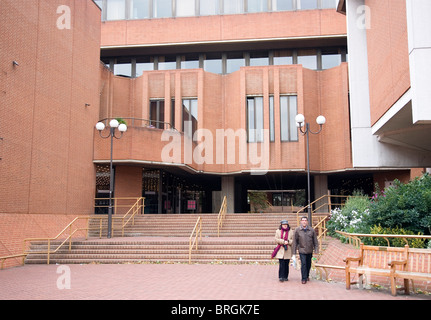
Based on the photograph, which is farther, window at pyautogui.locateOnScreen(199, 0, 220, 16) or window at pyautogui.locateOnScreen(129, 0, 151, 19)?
window at pyautogui.locateOnScreen(129, 0, 151, 19)

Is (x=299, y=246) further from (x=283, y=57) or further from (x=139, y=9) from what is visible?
(x=139, y=9)

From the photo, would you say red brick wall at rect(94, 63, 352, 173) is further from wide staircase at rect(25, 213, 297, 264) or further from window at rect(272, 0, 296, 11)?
wide staircase at rect(25, 213, 297, 264)

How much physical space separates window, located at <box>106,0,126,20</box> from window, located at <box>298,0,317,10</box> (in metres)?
12.7

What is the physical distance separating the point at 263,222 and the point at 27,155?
36.3 ft

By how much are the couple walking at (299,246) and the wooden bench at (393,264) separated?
1.05 m

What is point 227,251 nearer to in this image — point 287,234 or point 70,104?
point 287,234

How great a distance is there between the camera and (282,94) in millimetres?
27719

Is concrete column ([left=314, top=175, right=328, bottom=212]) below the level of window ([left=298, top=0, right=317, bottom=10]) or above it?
below

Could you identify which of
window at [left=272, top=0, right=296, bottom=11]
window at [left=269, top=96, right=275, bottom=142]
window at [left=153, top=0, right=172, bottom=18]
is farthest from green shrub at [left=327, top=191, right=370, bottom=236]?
window at [left=153, top=0, right=172, bottom=18]

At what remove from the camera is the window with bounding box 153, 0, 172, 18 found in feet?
101

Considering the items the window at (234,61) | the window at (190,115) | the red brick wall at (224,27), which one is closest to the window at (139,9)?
the red brick wall at (224,27)

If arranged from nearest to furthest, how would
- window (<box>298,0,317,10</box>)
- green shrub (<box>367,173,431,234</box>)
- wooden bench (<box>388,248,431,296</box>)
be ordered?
wooden bench (<box>388,248,431,296</box>)
green shrub (<box>367,173,431,234</box>)
window (<box>298,0,317,10</box>)

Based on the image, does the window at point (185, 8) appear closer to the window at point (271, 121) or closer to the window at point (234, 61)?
the window at point (234, 61)

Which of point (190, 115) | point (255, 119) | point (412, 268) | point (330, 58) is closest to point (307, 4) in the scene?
point (330, 58)
